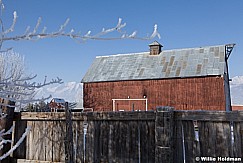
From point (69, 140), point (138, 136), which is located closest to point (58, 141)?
point (69, 140)

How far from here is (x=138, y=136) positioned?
402 centimetres

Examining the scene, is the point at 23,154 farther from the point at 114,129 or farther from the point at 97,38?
the point at 97,38

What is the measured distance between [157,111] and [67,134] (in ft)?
5.62

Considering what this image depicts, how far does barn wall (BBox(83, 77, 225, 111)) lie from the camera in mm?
18312

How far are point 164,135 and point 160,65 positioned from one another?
1763 centimetres

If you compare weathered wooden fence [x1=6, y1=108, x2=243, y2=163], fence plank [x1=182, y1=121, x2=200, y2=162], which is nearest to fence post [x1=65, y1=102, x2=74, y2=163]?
weathered wooden fence [x1=6, y1=108, x2=243, y2=163]

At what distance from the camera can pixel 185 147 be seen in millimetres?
3637

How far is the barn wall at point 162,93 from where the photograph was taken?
18312 mm

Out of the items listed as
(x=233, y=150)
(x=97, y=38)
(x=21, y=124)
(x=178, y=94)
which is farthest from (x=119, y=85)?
(x=97, y=38)

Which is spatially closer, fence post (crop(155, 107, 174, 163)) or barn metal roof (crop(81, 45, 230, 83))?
fence post (crop(155, 107, 174, 163))
